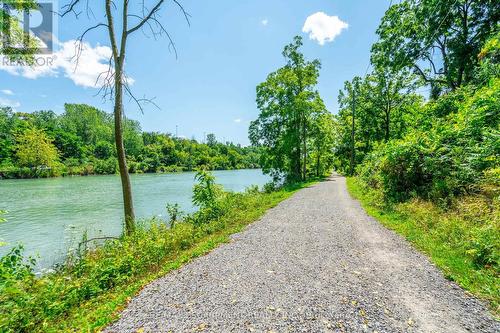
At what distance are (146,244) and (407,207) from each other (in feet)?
28.6

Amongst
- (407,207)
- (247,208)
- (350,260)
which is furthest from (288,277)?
(247,208)

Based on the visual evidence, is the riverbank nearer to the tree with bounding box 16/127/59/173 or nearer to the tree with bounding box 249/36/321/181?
the tree with bounding box 16/127/59/173

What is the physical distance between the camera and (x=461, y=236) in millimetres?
5434

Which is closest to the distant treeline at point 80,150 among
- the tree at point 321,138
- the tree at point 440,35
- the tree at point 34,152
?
the tree at point 34,152

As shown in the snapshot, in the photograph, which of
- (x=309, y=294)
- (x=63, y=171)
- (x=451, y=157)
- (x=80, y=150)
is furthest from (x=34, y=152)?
(x=451, y=157)

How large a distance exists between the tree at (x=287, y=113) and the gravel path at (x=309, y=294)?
56.2 feet

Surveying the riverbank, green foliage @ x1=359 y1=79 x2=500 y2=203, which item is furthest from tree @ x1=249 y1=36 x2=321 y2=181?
the riverbank

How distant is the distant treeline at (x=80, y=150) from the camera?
50.2 m

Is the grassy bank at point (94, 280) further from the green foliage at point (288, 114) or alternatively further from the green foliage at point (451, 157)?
the green foliage at point (288, 114)

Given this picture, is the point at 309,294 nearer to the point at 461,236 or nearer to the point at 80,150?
the point at 461,236

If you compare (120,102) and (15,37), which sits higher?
(15,37)

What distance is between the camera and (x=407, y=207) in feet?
27.6

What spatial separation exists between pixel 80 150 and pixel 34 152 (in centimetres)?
1920

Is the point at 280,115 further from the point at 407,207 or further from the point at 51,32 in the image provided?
the point at 51,32
